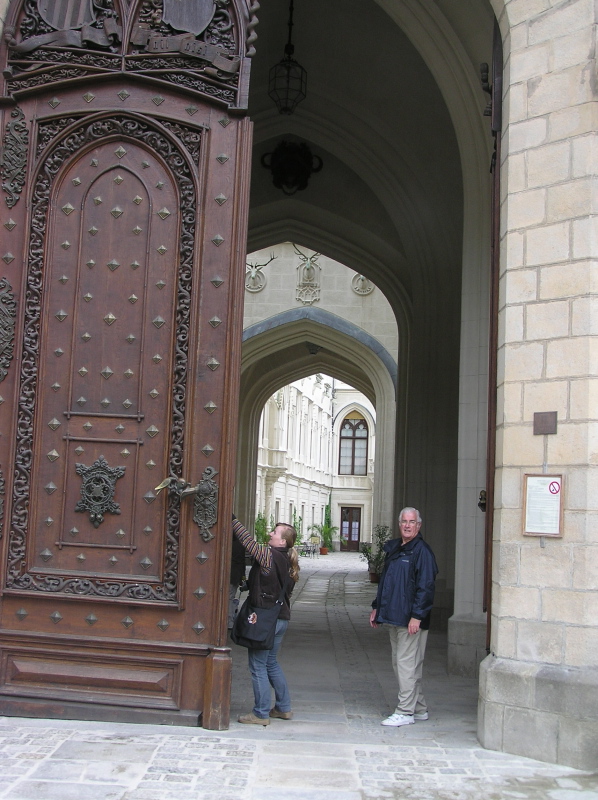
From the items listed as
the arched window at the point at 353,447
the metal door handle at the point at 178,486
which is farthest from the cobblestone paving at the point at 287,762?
the arched window at the point at 353,447

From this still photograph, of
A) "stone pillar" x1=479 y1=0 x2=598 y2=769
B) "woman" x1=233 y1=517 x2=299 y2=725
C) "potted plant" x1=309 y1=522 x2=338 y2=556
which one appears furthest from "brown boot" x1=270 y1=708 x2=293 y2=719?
"potted plant" x1=309 y1=522 x2=338 y2=556

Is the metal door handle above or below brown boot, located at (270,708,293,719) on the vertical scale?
above

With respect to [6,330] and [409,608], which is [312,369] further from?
[6,330]

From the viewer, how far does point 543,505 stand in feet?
17.0

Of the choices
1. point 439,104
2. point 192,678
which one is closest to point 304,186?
point 439,104

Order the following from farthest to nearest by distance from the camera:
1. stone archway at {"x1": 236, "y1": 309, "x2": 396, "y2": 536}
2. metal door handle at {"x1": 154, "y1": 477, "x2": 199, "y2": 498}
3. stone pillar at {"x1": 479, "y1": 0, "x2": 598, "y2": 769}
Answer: stone archway at {"x1": 236, "y1": 309, "x2": 396, "y2": 536} → metal door handle at {"x1": 154, "y1": 477, "x2": 199, "y2": 498} → stone pillar at {"x1": 479, "y1": 0, "x2": 598, "y2": 769}

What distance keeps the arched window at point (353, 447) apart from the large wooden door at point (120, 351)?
47.5 metres

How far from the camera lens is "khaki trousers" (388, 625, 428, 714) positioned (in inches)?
231

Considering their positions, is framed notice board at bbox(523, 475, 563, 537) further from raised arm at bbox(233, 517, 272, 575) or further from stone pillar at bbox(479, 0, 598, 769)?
raised arm at bbox(233, 517, 272, 575)

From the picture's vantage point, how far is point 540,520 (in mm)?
5172

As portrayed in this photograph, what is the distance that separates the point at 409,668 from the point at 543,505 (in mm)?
1546

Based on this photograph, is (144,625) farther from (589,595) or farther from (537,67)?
(537,67)

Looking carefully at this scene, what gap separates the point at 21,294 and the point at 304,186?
8.06 metres

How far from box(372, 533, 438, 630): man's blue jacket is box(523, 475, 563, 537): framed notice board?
0.97 metres
